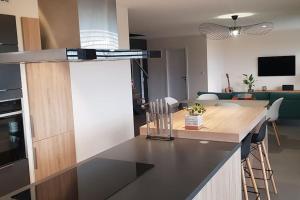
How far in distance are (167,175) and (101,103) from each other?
258 cm

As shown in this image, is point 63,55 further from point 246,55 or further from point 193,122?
point 246,55

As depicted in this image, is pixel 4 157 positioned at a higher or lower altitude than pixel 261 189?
higher

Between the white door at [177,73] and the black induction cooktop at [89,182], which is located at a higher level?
the white door at [177,73]

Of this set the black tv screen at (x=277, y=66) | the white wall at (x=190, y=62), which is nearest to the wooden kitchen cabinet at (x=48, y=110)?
the white wall at (x=190, y=62)

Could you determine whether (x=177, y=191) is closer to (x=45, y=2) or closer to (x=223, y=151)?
(x=223, y=151)

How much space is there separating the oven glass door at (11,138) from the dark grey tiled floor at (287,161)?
2734 millimetres

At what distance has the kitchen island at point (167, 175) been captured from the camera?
1.76 m

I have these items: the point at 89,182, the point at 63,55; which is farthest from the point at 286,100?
the point at 63,55

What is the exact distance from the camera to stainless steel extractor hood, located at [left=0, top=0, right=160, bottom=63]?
1.93 meters

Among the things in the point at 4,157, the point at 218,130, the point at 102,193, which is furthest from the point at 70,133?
the point at 102,193

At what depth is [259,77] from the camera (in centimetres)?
971

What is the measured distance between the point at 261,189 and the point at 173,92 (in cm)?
646

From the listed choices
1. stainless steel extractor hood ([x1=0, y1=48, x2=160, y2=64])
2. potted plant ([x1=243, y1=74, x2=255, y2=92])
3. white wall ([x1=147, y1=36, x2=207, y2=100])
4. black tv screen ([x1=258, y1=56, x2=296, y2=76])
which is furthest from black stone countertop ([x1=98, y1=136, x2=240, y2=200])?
black tv screen ([x1=258, y1=56, x2=296, y2=76])

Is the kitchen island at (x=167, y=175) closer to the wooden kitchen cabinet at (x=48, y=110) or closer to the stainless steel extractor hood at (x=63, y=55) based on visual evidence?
the stainless steel extractor hood at (x=63, y=55)
